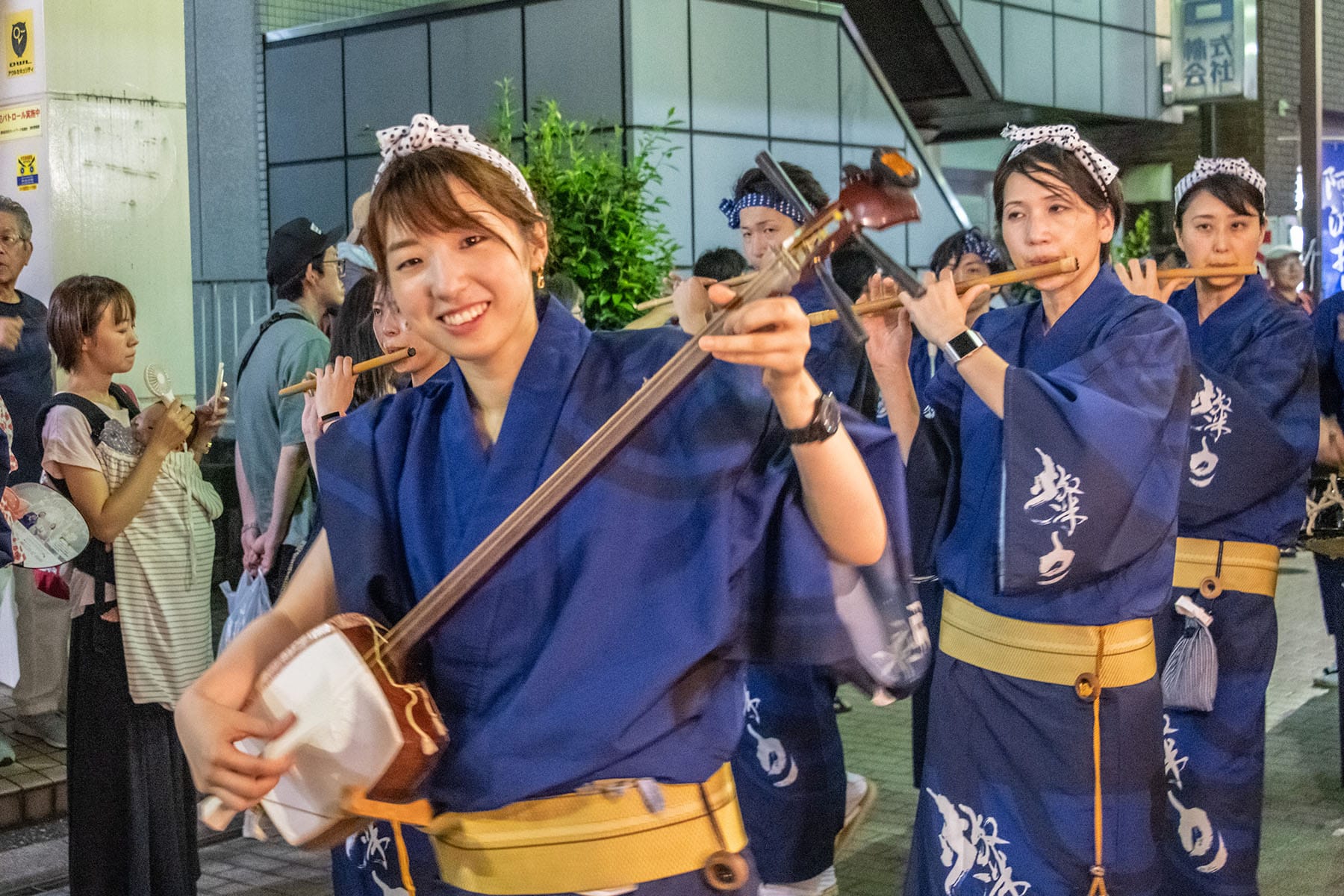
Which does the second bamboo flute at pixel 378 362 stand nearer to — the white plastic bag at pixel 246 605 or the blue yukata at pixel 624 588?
the white plastic bag at pixel 246 605

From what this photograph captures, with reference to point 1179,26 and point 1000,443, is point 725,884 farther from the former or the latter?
point 1179,26

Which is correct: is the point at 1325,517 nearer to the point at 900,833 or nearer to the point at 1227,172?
the point at 1227,172

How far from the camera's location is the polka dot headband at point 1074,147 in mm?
3160

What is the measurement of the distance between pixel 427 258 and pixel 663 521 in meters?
0.45

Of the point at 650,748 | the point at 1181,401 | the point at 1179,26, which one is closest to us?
the point at 650,748

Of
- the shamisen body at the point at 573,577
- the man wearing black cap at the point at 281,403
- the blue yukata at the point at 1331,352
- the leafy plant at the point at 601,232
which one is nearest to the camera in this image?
the shamisen body at the point at 573,577

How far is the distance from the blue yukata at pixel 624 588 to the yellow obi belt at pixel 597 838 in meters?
0.02

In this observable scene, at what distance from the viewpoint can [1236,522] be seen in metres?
4.14

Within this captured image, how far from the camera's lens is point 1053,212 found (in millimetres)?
3152

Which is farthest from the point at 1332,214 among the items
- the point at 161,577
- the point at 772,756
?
the point at 161,577

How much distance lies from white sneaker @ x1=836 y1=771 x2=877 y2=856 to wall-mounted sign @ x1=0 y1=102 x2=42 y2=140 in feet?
13.8

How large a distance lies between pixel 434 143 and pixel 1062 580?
61.0 inches

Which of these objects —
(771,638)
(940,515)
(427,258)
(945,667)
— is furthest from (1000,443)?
(427,258)

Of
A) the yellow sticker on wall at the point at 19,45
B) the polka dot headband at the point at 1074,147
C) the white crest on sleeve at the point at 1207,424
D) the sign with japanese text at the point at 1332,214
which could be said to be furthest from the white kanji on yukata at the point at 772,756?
the sign with japanese text at the point at 1332,214
